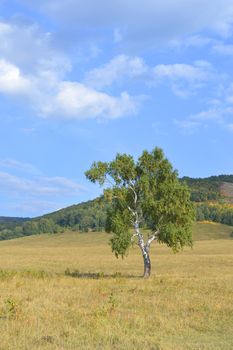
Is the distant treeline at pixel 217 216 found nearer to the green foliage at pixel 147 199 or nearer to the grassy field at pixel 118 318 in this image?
the green foliage at pixel 147 199

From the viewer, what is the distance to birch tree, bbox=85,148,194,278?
42.6 meters

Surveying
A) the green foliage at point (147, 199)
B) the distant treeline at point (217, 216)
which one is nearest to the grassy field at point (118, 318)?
the green foliage at point (147, 199)

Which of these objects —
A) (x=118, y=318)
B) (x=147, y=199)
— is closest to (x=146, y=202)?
(x=147, y=199)

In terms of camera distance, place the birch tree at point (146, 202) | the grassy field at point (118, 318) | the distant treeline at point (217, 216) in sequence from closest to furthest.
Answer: the grassy field at point (118, 318)
the birch tree at point (146, 202)
the distant treeline at point (217, 216)

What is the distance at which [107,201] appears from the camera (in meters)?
43.7

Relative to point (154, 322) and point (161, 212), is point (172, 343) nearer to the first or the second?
point (154, 322)

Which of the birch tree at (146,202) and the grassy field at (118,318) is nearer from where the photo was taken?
the grassy field at (118,318)

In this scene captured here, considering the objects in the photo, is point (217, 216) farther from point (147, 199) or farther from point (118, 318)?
point (118, 318)

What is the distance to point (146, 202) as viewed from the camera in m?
42.8

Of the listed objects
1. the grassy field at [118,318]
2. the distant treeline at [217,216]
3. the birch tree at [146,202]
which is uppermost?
the distant treeline at [217,216]

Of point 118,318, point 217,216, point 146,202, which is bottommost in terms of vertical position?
point 118,318

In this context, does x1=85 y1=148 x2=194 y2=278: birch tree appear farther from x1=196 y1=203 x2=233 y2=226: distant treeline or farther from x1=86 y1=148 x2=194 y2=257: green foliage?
x1=196 y1=203 x2=233 y2=226: distant treeline

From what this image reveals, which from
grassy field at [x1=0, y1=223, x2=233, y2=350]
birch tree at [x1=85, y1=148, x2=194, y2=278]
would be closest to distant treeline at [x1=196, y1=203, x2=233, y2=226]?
birch tree at [x1=85, y1=148, x2=194, y2=278]

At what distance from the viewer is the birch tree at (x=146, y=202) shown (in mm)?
42594
